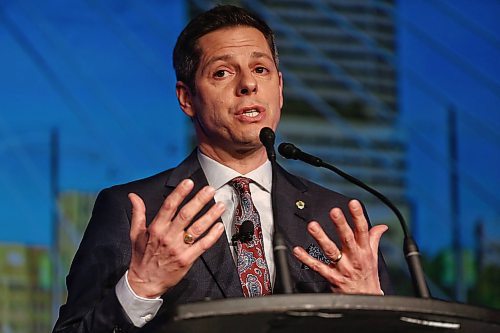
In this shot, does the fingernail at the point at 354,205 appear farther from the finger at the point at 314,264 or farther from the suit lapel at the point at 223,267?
the suit lapel at the point at 223,267

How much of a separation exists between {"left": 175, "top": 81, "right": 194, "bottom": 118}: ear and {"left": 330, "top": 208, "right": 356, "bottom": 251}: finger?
0.67 metres

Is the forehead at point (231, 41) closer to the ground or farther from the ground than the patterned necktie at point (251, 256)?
farther from the ground

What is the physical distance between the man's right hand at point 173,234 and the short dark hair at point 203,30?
26.1 inches

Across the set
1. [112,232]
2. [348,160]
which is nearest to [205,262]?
[112,232]

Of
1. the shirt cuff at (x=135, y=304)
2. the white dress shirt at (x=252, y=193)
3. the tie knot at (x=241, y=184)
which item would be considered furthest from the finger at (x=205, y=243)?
the tie knot at (x=241, y=184)

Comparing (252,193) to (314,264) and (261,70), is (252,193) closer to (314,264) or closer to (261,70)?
(261,70)

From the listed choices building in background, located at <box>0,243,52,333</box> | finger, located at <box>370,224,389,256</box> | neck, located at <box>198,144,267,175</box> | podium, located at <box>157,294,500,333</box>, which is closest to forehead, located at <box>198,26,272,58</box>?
neck, located at <box>198,144,267,175</box>

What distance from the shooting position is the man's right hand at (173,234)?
5.39 ft

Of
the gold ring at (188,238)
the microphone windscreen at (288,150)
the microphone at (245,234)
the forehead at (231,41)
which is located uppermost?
the forehead at (231,41)

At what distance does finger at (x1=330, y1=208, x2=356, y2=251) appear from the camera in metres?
1.74

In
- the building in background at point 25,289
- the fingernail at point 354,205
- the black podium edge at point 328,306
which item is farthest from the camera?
the building in background at point 25,289

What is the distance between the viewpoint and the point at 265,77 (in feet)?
7.29

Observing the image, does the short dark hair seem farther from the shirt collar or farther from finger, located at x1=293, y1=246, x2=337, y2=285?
finger, located at x1=293, y1=246, x2=337, y2=285

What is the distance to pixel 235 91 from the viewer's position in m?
2.17
